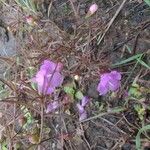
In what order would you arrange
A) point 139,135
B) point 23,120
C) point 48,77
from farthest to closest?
point 23,120 < point 48,77 < point 139,135

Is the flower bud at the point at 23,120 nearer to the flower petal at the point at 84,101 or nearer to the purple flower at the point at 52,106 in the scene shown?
the purple flower at the point at 52,106

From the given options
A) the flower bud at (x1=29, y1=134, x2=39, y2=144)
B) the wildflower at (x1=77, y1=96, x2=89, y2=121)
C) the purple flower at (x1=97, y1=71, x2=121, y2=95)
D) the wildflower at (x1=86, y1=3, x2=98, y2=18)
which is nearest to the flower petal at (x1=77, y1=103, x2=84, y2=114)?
the wildflower at (x1=77, y1=96, x2=89, y2=121)

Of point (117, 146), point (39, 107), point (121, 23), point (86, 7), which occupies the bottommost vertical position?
point (117, 146)

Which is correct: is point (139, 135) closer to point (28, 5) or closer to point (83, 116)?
point (83, 116)

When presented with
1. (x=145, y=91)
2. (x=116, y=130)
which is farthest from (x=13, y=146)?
(x=145, y=91)

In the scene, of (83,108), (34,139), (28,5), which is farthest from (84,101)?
(28,5)

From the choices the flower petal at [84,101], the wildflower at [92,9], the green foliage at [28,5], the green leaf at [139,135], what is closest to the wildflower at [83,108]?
the flower petal at [84,101]

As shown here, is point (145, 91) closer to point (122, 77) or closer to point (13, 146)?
point (122, 77)
